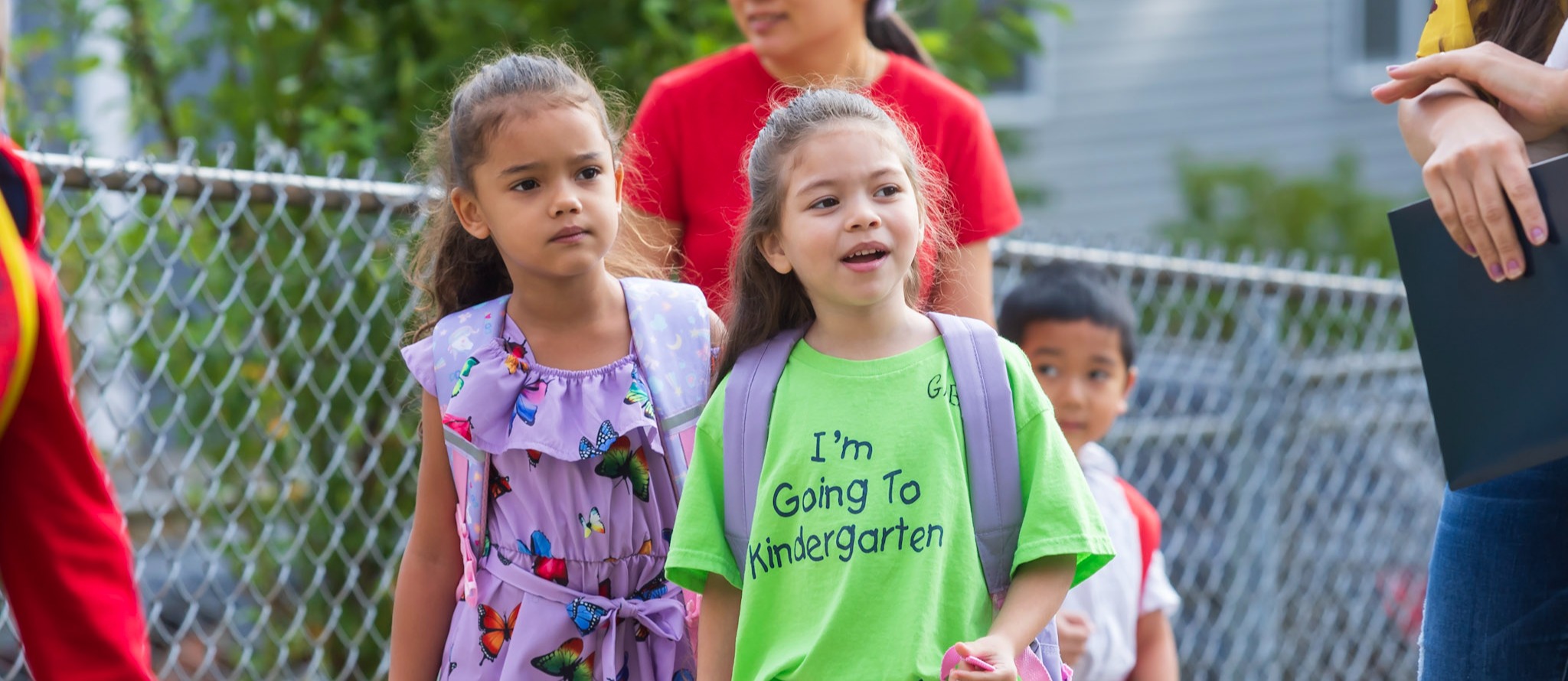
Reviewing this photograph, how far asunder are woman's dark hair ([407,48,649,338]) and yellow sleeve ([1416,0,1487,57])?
1.11 meters

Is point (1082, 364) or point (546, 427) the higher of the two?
point (546, 427)

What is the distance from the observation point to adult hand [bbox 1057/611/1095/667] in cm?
264

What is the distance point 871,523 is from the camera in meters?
1.81

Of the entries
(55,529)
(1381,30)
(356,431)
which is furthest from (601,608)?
(1381,30)

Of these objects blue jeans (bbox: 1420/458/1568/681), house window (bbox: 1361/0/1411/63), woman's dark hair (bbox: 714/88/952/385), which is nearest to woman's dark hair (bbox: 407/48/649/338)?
woman's dark hair (bbox: 714/88/952/385)

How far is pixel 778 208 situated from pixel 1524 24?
0.97 metres

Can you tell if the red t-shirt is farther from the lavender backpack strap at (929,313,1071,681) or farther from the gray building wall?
the gray building wall

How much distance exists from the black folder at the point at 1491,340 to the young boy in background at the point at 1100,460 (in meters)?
0.92

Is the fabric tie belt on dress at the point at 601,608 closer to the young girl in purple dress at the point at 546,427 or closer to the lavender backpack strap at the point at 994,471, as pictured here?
the young girl in purple dress at the point at 546,427

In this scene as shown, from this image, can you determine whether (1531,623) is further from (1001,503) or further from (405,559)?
(405,559)

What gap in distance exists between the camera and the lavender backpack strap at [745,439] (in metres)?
1.88

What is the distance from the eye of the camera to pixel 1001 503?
1819 mm

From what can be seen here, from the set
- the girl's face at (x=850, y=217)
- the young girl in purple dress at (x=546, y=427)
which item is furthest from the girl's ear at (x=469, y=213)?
the girl's face at (x=850, y=217)

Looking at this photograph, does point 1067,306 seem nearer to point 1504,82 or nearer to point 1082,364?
point 1082,364
